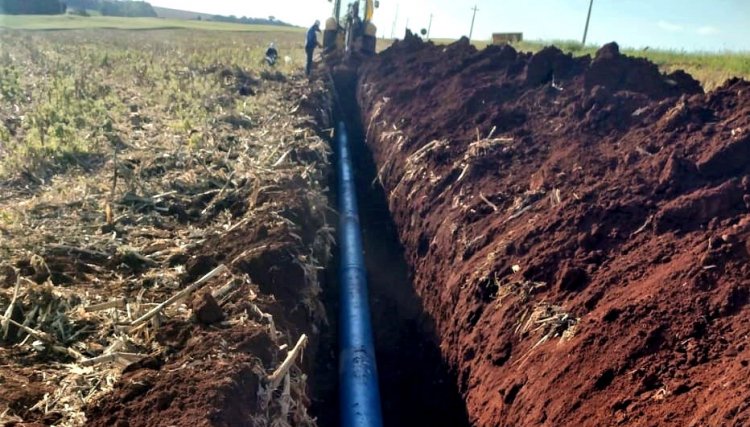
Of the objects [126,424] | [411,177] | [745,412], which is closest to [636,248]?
[745,412]

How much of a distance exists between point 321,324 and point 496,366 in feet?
6.60

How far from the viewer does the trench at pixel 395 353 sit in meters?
5.32

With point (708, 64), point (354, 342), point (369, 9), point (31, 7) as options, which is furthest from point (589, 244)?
point (31, 7)

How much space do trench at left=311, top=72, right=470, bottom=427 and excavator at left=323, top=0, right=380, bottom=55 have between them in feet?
41.6

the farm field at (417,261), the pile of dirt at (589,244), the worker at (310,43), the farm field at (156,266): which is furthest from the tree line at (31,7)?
the pile of dirt at (589,244)

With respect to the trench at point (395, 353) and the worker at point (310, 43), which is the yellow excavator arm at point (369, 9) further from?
the trench at point (395, 353)

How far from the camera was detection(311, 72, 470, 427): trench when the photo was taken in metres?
5.32

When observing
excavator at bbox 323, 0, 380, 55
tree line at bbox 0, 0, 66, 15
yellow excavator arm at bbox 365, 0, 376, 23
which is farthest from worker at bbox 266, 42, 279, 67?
tree line at bbox 0, 0, 66, 15

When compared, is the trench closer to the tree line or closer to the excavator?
the excavator

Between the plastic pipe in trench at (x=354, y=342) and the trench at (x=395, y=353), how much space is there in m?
0.31

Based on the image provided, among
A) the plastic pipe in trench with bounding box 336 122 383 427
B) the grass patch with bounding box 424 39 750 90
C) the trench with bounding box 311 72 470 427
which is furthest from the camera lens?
the grass patch with bounding box 424 39 750 90

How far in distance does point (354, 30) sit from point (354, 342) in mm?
17069

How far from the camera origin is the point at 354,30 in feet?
68.7

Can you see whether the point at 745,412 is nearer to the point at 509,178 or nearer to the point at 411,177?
the point at 509,178
